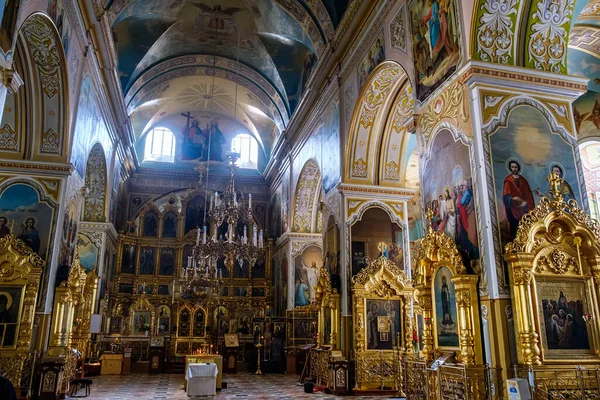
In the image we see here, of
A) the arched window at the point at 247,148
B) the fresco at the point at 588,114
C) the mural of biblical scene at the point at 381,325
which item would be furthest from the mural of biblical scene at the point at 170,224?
the fresco at the point at 588,114

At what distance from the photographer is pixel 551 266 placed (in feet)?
21.4

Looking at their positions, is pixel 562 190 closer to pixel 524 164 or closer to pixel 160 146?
pixel 524 164

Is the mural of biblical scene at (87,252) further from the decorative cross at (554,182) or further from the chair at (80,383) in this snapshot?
the decorative cross at (554,182)

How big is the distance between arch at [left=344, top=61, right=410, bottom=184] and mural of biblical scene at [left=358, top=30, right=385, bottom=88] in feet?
0.98

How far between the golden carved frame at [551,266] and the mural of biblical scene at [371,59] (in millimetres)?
5861

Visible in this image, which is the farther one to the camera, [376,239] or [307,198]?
[307,198]

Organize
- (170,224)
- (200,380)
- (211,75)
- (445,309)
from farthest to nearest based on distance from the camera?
(170,224) → (211,75) → (200,380) → (445,309)

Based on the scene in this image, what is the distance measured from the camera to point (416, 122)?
894 cm

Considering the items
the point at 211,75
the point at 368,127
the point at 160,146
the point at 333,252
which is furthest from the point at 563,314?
the point at 160,146

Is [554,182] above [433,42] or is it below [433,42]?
below

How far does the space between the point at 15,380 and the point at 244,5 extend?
1383 cm

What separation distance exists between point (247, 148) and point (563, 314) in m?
22.2

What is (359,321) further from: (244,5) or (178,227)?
(178,227)

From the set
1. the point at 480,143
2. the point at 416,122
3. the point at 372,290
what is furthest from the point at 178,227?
the point at 480,143
